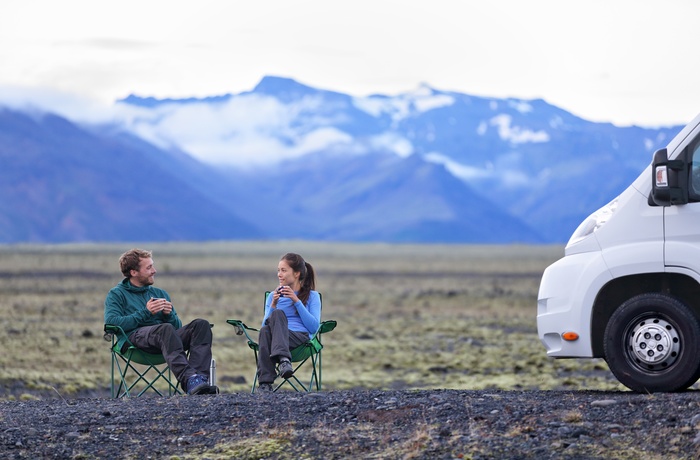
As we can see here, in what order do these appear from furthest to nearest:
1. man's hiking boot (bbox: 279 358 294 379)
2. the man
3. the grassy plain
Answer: the grassy plain < the man < man's hiking boot (bbox: 279 358 294 379)

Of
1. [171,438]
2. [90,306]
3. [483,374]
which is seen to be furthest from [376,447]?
[90,306]

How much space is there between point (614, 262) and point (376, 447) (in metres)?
2.72

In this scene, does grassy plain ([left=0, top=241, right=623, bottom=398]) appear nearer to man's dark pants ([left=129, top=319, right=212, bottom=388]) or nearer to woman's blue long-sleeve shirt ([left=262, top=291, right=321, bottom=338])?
man's dark pants ([left=129, top=319, right=212, bottom=388])

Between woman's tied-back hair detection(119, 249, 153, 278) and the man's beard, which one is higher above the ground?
woman's tied-back hair detection(119, 249, 153, 278)

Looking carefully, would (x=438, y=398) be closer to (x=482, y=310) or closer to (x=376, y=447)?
(x=376, y=447)

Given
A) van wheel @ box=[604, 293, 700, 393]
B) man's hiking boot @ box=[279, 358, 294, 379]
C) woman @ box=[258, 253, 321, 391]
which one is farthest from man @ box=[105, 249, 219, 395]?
van wheel @ box=[604, 293, 700, 393]

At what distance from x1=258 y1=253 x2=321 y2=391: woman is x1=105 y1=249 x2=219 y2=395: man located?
1.61ft

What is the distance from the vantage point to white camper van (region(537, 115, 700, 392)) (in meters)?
9.38

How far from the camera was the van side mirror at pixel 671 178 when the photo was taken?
30.6 ft

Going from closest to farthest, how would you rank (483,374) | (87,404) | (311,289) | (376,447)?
(376,447)
(87,404)
(311,289)
(483,374)

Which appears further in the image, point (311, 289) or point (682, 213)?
point (311, 289)

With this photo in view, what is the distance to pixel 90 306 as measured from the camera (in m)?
39.5

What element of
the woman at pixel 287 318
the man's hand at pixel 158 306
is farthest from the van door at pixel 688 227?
the man's hand at pixel 158 306

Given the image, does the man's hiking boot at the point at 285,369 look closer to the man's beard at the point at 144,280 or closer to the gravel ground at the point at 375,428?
the gravel ground at the point at 375,428
